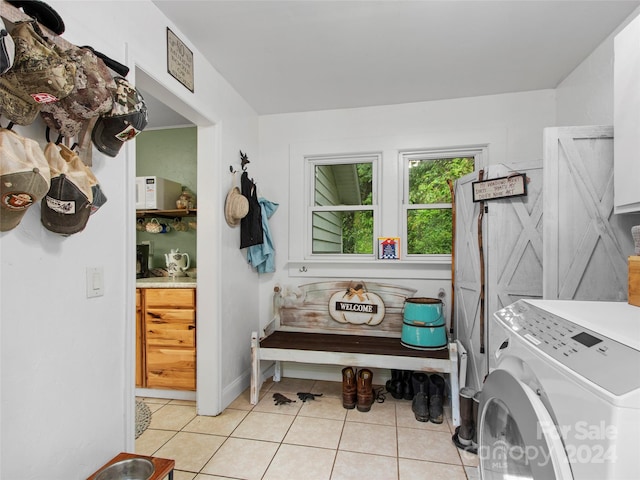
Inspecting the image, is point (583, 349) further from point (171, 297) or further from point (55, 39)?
point (171, 297)

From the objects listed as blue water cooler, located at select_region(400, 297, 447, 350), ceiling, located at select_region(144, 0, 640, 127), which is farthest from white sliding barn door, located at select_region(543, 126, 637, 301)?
blue water cooler, located at select_region(400, 297, 447, 350)

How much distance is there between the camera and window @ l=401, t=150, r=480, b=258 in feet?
9.21

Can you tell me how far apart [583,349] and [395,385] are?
217cm

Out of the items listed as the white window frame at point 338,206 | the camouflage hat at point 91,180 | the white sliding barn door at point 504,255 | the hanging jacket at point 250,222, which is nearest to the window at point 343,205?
the white window frame at point 338,206

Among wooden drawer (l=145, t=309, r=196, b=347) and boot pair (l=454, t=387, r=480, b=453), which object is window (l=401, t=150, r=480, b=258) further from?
wooden drawer (l=145, t=309, r=196, b=347)

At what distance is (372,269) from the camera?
112 inches

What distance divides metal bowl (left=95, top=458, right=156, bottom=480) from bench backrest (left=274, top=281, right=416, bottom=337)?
1682 mm

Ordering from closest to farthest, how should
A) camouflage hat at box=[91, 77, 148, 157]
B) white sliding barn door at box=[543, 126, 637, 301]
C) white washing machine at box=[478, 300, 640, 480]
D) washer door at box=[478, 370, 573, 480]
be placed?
white washing machine at box=[478, 300, 640, 480]
washer door at box=[478, 370, 573, 480]
camouflage hat at box=[91, 77, 148, 157]
white sliding barn door at box=[543, 126, 637, 301]

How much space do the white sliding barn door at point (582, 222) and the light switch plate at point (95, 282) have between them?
80.1 inches

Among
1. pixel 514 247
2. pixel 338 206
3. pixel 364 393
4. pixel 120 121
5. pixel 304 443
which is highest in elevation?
pixel 120 121

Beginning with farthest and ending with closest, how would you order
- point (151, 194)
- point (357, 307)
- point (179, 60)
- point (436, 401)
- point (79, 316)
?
point (151, 194)
point (357, 307)
point (436, 401)
point (179, 60)
point (79, 316)

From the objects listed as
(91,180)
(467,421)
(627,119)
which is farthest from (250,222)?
(627,119)

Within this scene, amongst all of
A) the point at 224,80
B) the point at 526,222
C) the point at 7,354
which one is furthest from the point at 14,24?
the point at 526,222

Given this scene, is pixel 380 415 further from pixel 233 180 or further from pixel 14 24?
pixel 14 24
